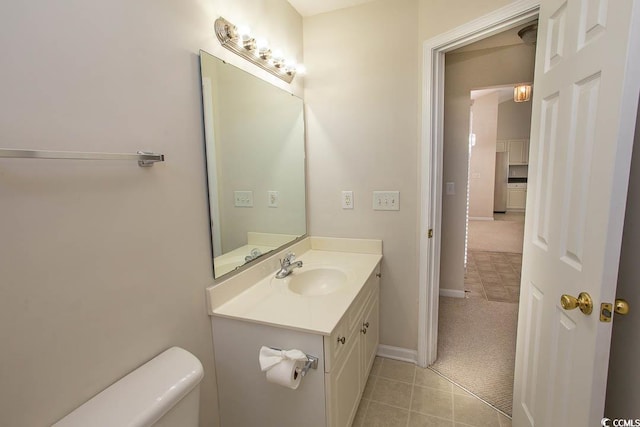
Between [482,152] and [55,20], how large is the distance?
26.0ft

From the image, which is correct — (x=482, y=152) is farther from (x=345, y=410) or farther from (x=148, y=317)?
(x=148, y=317)

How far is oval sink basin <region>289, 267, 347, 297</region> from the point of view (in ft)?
5.75

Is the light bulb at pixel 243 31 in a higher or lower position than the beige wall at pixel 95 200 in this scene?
higher

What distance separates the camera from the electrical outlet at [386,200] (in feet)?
6.49

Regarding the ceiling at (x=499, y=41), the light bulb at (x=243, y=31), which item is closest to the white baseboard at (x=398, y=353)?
the light bulb at (x=243, y=31)

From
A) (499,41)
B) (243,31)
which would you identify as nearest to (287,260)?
(243,31)

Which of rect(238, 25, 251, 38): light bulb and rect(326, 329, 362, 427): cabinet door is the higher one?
rect(238, 25, 251, 38): light bulb

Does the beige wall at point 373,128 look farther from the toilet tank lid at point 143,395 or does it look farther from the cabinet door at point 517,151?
the cabinet door at point 517,151

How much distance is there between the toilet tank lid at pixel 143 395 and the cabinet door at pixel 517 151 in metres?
9.35

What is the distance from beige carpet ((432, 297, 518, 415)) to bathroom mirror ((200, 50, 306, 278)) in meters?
1.41

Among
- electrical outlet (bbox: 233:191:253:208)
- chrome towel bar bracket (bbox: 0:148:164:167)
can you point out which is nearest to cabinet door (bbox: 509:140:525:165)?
electrical outlet (bbox: 233:191:253:208)

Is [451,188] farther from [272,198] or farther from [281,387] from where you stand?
[281,387]

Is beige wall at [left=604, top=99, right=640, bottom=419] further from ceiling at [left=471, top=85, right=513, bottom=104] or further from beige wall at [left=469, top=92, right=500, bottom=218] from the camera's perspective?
beige wall at [left=469, top=92, right=500, bottom=218]

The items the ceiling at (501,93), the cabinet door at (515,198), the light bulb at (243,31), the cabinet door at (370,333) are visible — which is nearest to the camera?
the light bulb at (243,31)
